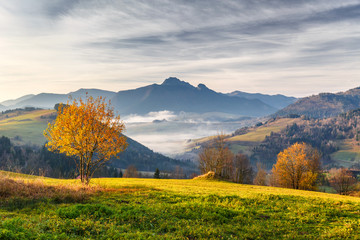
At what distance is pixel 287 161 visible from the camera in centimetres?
8188

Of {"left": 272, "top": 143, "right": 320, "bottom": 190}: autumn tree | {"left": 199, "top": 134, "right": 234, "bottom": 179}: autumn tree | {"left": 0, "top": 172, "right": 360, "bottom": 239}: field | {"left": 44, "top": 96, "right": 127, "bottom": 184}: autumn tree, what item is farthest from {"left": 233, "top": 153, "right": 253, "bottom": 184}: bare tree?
{"left": 0, "top": 172, "right": 360, "bottom": 239}: field

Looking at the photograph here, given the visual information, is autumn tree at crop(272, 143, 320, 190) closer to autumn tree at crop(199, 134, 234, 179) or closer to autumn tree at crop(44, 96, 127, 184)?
autumn tree at crop(199, 134, 234, 179)

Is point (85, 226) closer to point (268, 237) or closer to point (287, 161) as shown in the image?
point (268, 237)

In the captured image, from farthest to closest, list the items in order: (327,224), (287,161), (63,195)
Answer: (287,161)
(63,195)
(327,224)

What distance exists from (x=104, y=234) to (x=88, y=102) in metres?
22.9

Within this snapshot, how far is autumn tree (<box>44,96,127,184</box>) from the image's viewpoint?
30734 millimetres

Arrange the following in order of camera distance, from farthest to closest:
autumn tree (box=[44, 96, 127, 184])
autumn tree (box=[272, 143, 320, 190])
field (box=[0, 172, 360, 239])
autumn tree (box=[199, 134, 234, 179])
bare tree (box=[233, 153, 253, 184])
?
bare tree (box=[233, 153, 253, 184])
autumn tree (box=[199, 134, 234, 179])
autumn tree (box=[272, 143, 320, 190])
autumn tree (box=[44, 96, 127, 184])
field (box=[0, 172, 360, 239])

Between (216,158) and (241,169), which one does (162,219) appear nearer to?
(216,158)

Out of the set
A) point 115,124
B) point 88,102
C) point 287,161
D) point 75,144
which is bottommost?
point 287,161

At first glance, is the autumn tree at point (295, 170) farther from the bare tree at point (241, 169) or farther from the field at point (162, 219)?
the field at point (162, 219)

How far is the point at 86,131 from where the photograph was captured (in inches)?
1220

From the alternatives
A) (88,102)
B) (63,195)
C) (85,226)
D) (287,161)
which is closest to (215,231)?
(85,226)

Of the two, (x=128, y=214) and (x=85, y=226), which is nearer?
(x=85, y=226)

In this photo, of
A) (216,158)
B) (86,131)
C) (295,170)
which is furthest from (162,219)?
(216,158)
